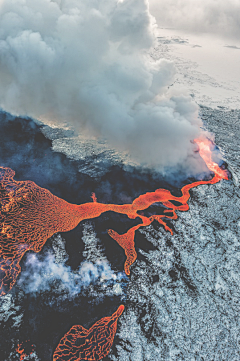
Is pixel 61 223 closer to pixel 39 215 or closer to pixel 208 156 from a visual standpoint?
pixel 39 215

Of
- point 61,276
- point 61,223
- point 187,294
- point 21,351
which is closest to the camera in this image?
point 21,351

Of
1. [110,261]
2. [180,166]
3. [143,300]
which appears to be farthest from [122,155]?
[143,300]

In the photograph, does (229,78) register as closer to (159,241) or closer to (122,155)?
(122,155)

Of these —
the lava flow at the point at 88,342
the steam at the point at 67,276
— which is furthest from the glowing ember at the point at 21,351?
the steam at the point at 67,276

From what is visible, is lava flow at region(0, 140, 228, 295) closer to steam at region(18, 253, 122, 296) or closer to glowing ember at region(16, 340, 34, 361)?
steam at region(18, 253, 122, 296)

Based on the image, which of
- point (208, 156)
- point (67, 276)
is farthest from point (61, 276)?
point (208, 156)

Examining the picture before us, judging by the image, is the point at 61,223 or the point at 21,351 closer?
the point at 21,351
